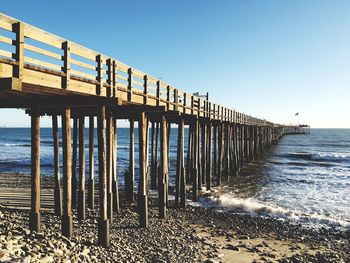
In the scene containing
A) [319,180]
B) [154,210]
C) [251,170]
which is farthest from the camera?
[251,170]

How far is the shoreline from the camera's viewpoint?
752 centimetres

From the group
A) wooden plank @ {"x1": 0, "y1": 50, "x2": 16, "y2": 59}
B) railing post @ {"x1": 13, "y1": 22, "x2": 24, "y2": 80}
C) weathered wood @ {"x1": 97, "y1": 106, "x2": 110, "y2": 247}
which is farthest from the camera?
weathered wood @ {"x1": 97, "y1": 106, "x2": 110, "y2": 247}

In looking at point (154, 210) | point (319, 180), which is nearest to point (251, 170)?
point (319, 180)

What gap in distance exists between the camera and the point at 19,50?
5730 mm

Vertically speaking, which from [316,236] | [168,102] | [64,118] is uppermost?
[168,102]

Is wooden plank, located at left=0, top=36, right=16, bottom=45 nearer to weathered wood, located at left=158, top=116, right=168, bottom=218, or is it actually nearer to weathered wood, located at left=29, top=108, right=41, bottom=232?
weathered wood, located at left=29, top=108, right=41, bottom=232

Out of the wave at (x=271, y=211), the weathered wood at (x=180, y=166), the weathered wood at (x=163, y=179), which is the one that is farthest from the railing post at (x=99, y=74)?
the wave at (x=271, y=211)

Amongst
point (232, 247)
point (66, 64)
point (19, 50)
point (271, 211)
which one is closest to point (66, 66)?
point (66, 64)

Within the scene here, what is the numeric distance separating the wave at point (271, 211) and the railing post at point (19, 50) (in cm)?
1266

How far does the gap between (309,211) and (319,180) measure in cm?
1261

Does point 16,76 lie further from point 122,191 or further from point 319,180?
point 319,180

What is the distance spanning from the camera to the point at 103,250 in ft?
28.5

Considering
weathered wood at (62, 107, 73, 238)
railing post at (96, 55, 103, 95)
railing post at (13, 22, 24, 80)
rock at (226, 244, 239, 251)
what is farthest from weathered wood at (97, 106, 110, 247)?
rock at (226, 244, 239, 251)

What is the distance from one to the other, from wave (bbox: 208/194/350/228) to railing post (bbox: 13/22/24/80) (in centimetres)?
1266
